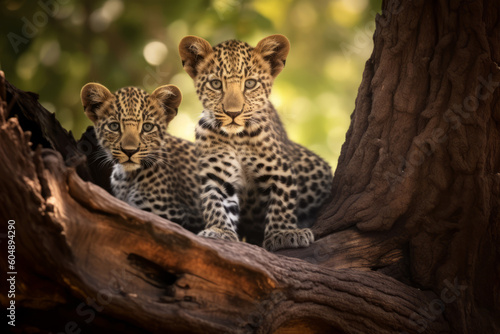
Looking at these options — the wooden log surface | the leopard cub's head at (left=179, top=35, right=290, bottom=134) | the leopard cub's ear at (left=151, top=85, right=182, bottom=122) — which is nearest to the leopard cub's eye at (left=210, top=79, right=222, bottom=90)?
the leopard cub's head at (left=179, top=35, right=290, bottom=134)

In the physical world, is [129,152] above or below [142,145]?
below

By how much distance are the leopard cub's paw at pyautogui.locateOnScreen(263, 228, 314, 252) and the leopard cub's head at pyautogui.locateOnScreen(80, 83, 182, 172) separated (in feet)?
5.00

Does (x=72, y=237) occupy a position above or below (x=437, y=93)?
below

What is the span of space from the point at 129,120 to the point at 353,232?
8.21 feet

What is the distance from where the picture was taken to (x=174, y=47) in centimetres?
767

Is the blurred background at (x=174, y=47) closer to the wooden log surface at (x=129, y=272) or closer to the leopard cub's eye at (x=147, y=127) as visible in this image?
the leopard cub's eye at (x=147, y=127)

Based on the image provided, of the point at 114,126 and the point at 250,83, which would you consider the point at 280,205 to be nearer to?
the point at 250,83

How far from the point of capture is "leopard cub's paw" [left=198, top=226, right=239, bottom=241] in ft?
16.9

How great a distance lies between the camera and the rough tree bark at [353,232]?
325 centimetres

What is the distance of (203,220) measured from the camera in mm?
6148

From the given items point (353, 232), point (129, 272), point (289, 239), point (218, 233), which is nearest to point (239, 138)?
point (218, 233)

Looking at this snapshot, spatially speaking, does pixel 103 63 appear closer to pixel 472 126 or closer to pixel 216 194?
pixel 216 194

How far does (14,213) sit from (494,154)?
3984 mm

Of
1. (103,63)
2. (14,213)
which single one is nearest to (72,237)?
(14,213)
